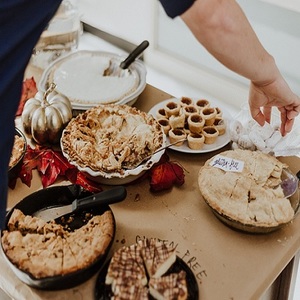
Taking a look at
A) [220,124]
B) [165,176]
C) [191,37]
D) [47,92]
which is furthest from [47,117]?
→ [191,37]

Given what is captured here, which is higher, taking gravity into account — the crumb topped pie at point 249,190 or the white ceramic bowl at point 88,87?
the crumb topped pie at point 249,190

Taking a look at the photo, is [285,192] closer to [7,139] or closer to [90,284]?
[90,284]

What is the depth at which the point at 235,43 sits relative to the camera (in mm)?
924

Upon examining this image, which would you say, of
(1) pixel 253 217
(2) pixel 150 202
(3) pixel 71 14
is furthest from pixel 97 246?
(3) pixel 71 14

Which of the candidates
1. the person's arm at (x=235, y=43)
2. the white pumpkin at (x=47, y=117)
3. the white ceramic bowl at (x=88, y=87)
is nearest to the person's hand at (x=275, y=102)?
the person's arm at (x=235, y=43)

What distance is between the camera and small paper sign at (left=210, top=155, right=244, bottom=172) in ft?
3.57

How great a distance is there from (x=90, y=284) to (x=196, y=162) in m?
0.43

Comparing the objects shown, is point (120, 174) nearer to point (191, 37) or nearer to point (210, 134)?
point (210, 134)

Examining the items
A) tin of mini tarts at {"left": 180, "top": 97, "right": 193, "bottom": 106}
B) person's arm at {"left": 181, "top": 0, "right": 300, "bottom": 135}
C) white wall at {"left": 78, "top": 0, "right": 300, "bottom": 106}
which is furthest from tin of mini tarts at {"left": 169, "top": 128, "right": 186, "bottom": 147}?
white wall at {"left": 78, "top": 0, "right": 300, "bottom": 106}

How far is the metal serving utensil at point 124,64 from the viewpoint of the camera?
1.44m

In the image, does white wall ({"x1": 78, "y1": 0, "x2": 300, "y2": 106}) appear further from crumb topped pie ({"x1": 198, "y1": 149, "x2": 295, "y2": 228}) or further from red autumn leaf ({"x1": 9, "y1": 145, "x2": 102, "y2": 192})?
red autumn leaf ({"x1": 9, "y1": 145, "x2": 102, "y2": 192})

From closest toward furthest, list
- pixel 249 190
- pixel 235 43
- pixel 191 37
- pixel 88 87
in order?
1. pixel 235 43
2. pixel 249 190
3. pixel 88 87
4. pixel 191 37

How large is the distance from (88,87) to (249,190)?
0.60 metres

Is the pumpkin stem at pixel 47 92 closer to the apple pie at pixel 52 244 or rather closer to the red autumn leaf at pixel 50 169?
the red autumn leaf at pixel 50 169
